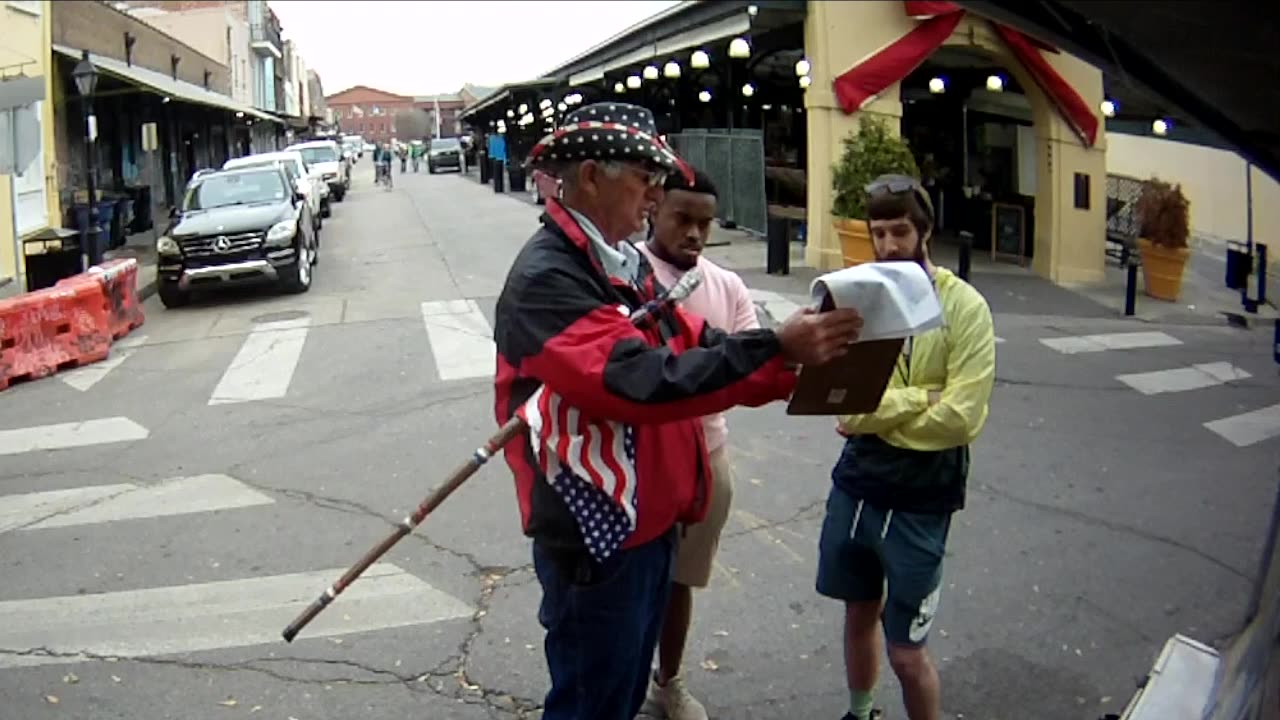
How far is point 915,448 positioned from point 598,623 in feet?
3.98

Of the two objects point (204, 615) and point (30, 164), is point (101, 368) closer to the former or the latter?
point (30, 164)

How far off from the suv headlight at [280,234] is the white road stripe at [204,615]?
9880 mm

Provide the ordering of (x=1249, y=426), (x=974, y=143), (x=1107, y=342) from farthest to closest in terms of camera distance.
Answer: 1. (x=974, y=143)
2. (x=1107, y=342)
3. (x=1249, y=426)

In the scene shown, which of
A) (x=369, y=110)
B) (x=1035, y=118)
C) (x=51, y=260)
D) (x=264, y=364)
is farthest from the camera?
(x=369, y=110)

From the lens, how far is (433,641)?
4.95 metres

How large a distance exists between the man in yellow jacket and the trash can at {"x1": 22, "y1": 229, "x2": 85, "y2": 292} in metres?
13.3

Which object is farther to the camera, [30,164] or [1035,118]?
[1035,118]

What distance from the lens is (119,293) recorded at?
1295cm

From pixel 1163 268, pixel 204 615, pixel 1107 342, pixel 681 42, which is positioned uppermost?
pixel 681 42

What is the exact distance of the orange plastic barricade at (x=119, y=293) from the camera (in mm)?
12312

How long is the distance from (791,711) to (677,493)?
1.88m

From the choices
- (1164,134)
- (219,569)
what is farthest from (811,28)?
(219,569)

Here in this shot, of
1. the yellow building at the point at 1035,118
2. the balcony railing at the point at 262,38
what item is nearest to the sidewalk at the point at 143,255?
the yellow building at the point at 1035,118

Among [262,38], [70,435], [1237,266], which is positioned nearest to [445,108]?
[262,38]
